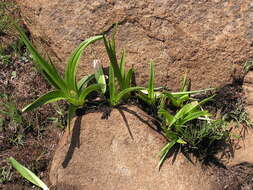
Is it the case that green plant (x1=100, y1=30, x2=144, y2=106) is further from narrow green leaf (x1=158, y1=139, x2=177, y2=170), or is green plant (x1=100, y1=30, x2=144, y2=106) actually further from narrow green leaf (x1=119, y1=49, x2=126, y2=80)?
narrow green leaf (x1=158, y1=139, x2=177, y2=170)

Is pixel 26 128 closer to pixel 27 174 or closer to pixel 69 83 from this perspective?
pixel 27 174

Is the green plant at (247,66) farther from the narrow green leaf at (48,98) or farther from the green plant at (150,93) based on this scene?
the narrow green leaf at (48,98)

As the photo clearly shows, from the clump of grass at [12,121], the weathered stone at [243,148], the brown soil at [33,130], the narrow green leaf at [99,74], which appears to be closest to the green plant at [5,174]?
the brown soil at [33,130]

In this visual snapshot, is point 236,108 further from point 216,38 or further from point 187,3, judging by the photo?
point 187,3

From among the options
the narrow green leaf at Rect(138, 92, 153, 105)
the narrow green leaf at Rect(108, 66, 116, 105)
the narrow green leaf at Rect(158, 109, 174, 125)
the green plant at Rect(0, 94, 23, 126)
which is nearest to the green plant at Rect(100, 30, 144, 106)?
the narrow green leaf at Rect(108, 66, 116, 105)

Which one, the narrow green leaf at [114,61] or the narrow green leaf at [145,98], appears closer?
the narrow green leaf at [114,61]
